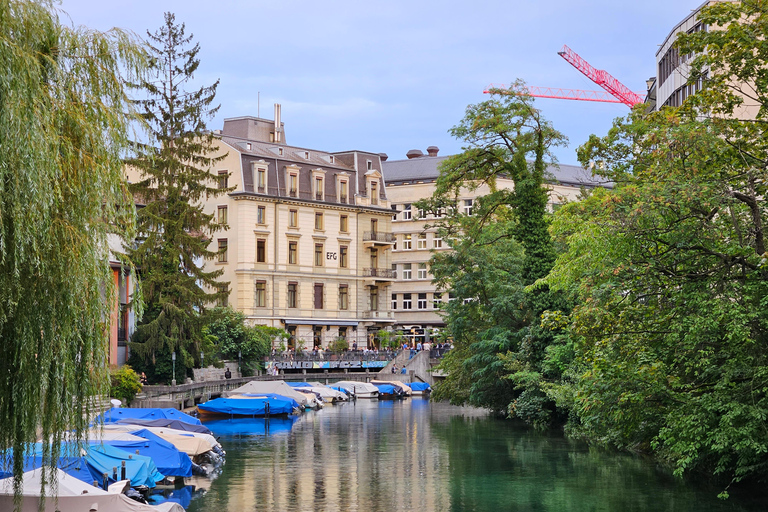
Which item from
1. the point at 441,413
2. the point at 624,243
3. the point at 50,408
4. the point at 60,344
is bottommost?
the point at 441,413

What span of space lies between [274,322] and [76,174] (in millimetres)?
65404

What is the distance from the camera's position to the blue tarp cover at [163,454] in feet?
90.0

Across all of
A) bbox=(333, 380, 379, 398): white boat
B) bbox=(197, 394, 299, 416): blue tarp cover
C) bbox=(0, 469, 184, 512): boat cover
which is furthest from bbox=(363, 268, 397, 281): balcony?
bbox=(0, 469, 184, 512): boat cover

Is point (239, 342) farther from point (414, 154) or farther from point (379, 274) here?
point (414, 154)

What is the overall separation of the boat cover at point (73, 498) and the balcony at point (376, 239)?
218ft

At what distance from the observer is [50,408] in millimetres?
14969

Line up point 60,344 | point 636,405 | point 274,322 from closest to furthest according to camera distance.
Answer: point 60,344 → point 636,405 → point 274,322

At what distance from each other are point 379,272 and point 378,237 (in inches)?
123

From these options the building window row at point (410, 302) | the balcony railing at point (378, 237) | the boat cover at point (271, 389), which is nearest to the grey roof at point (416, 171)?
the balcony railing at point (378, 237)

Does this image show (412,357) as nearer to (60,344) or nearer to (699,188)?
(699,188)

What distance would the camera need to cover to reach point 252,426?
52062 millimetres

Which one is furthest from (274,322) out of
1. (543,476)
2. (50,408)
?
(50,408)

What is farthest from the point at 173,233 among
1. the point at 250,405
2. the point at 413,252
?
the point at 413,252

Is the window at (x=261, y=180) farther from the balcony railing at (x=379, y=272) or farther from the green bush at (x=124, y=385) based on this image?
the green bush at (x=124, y=385)
